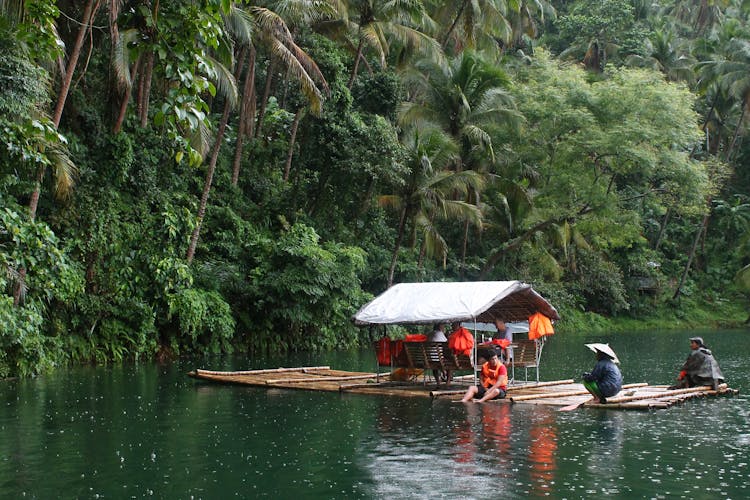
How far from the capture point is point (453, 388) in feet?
57.4

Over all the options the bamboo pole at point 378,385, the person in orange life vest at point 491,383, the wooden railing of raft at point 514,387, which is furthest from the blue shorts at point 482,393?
the bamboo pole at point 378,385

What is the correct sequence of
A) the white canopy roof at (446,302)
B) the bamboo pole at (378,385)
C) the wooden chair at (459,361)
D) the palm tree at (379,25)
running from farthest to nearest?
1. the palm tree at (379,25)
2. the bamboo pole at (378,385)
3. the wooden chair at (459,361)
4. the white canopy roof at (446,302)

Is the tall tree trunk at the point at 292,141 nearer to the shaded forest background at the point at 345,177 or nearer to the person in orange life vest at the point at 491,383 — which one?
the shaded forest background at the point at 345,177

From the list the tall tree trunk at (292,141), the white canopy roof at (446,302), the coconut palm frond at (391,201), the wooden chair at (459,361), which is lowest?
the wooden chair at (459,361)

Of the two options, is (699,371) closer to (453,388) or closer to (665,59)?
(453,388)

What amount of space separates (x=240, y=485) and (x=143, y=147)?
59.7 feet

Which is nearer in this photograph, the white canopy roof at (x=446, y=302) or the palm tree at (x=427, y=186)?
the white canopy roof at (x=446, y=302)

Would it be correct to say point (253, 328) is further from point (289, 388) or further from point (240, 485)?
point (240, 485)

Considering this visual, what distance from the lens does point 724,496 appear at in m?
8.80

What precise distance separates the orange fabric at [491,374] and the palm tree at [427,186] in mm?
17642

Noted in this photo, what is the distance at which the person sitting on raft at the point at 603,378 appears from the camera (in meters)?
15.3

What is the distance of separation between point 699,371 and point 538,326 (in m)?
3.21

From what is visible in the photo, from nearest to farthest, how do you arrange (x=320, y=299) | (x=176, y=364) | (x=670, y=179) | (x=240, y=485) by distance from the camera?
(x=240, y=485) → (x=176, y=364) → (x=320, y=299) → (x=670, y=179)

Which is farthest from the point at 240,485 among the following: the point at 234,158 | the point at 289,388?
the point at 234,158
